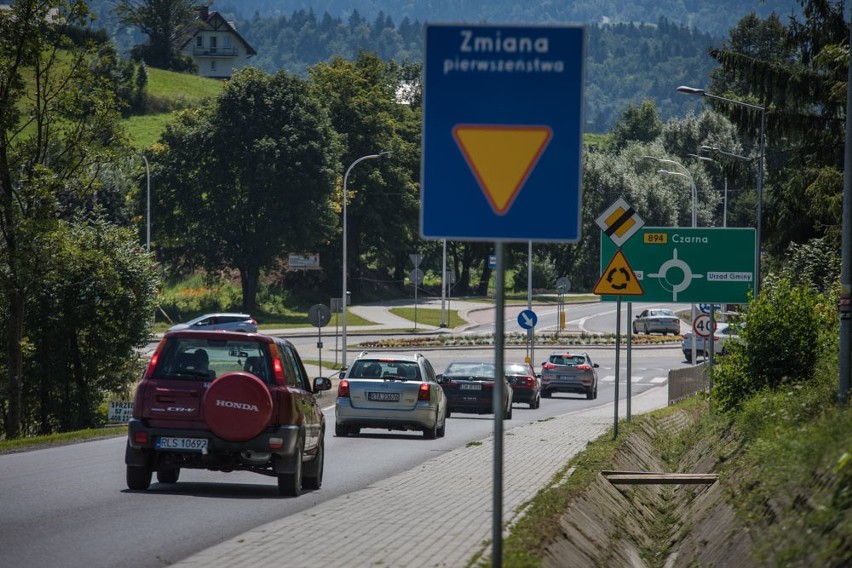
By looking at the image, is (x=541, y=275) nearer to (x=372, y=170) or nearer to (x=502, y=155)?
(x=372, y=170)

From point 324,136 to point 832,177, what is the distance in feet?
177

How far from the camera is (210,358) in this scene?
14.8m

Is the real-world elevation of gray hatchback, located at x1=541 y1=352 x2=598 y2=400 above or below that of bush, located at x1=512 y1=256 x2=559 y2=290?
below

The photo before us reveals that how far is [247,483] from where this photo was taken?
1684cm

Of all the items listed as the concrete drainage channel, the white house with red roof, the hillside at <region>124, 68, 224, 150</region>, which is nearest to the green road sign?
the concrete drainage channel

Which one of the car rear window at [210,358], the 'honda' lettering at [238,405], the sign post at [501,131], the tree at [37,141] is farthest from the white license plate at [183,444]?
the tree at [37,141]

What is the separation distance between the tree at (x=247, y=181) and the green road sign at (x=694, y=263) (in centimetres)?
5205

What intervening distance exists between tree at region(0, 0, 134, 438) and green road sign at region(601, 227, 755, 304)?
11902mm

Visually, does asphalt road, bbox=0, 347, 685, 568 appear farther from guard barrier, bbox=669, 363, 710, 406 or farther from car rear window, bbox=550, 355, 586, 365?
car rear window, bbox=550, 355, 586, 365

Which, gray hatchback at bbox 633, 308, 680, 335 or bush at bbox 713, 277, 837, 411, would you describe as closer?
bush at bbox 713, 277, 837, 411

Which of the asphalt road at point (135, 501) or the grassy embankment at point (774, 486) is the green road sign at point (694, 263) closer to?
the asphalt road at point (135, 501)

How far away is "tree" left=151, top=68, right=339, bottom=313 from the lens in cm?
8100

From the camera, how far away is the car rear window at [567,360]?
48750 millimetres

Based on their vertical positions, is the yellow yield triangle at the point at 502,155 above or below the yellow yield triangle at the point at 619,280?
above
